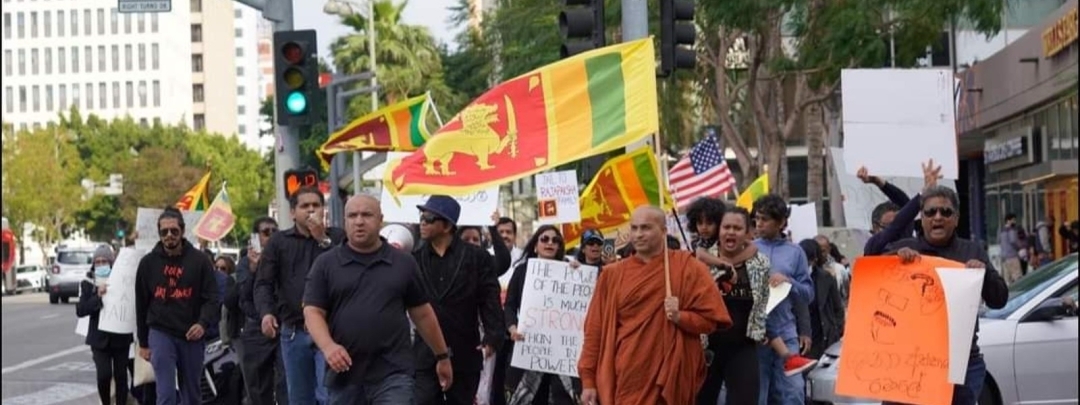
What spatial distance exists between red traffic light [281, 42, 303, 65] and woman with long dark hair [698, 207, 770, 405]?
24.4ft

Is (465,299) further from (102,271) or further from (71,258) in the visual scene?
(71,258)

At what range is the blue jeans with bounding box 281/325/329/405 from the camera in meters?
11.9

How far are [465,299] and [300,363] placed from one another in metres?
1.27

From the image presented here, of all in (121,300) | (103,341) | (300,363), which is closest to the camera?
(300,363)

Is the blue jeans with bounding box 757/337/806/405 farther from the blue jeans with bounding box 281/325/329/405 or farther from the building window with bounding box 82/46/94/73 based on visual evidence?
the building window with bounding box 82/46/94/73

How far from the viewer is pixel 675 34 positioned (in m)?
15.8

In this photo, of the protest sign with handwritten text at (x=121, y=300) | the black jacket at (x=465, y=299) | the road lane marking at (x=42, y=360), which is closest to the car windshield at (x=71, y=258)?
the road lane marking at (x=42, y=360)

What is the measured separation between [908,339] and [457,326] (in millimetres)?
2993

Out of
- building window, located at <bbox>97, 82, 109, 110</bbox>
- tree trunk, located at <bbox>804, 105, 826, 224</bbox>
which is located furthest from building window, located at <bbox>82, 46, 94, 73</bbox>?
tree trunk, located at <bbox>804, 105, 826, 224</bbox>

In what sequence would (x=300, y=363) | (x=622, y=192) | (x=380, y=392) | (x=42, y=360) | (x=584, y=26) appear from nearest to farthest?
(x=380, y=392), (x=300, y=363), (x=622, y=192), (x=584, y=26), (x=42, y=360)

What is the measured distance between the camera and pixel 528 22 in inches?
1304

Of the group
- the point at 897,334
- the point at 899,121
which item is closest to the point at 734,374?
the point at 897,334

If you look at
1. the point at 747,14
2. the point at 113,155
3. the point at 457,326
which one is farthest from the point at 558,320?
the point at 113,155

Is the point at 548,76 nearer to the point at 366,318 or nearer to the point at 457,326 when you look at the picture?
the point at 457,326
